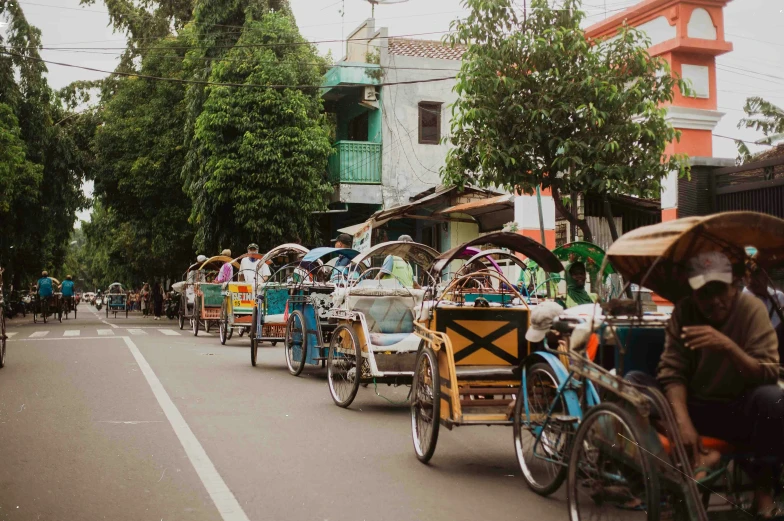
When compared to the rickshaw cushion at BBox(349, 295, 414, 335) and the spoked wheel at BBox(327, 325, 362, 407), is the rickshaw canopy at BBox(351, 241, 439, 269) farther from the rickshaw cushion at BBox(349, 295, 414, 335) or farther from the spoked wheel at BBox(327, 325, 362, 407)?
the spoked wheel at BBox(327, 325, 362, 407)

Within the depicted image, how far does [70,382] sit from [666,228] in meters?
9.39

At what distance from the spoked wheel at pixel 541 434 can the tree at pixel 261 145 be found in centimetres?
2135

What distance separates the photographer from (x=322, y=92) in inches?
1156

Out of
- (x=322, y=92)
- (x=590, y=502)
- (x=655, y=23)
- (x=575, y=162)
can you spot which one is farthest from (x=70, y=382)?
(x=322, y=92)

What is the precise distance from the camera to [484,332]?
770cm

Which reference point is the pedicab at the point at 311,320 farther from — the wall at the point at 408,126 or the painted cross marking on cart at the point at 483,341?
the wall at the point at 408,126

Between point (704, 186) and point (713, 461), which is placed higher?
point (704, 186)

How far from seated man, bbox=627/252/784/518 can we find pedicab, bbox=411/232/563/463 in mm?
1932

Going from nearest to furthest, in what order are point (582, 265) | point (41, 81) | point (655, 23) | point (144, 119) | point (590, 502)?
point (590, 502) < point (582, 265) < point (655, 23) < point (41, 81) < point (144, 119)

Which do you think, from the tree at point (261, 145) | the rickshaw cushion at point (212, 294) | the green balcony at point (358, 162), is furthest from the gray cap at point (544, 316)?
the green balcony at point (358, 162)

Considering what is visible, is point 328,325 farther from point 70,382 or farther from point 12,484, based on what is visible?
point 12,484

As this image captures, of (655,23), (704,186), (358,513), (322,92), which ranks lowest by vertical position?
(358,513)

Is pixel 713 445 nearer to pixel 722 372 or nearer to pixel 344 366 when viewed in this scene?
pixel 722 372

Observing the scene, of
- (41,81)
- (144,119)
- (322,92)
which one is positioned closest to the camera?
(41,81)
